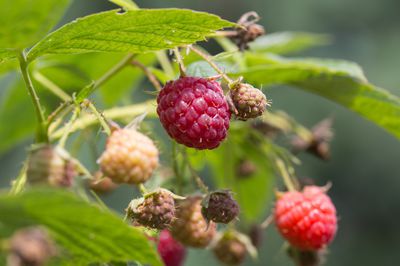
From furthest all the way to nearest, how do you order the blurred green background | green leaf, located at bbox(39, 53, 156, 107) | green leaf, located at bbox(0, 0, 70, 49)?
1. the blurred green background
2. green leaf, located at bbox(39, 53, 156, 107)
3. green leaf, located at bbox(0, 0, 70, 49)

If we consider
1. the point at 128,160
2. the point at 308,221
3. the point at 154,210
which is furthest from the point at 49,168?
the point at 308,221

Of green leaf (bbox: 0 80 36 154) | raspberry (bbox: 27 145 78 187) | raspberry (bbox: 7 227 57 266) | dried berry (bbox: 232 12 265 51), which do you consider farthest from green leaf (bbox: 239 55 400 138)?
raspberry (bbox: 7 227 57 266)

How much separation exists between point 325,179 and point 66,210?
6.03 m

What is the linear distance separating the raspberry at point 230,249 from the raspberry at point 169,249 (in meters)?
0.19

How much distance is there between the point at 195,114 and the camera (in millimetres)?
1629

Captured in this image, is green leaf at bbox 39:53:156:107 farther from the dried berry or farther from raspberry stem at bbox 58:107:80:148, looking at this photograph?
raspberry stem at bbox 58:107:80:148

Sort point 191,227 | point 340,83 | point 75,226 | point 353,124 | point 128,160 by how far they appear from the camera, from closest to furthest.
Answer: point 75,226
point 128,160
point 191,227
point 340,83
point 353,124

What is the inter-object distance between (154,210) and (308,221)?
0.62m

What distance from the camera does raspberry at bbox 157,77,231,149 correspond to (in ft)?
5.30

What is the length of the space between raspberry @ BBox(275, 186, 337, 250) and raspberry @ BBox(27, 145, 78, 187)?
2.80 ft

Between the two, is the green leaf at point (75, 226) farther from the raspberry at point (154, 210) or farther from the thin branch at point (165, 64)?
the thin branch at point (165, 64)

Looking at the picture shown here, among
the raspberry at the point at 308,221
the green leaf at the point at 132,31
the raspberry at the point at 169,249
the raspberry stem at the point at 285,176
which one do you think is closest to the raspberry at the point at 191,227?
the raspberry at the point at 169,249

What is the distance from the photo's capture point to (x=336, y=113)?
7422 millimetres

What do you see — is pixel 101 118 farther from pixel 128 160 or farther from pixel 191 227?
pixel 191 227
